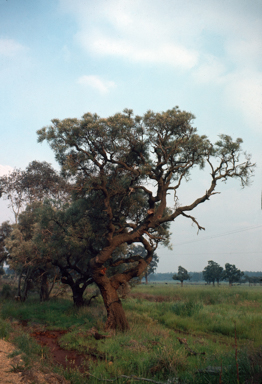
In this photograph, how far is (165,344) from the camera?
426 inches

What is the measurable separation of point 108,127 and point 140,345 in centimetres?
1101

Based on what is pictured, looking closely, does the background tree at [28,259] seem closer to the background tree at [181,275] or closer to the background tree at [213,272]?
the background tree at [181,275]

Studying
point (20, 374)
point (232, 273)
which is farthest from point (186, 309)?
point (232, 273)

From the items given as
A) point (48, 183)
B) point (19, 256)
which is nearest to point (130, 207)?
point (19, 256)

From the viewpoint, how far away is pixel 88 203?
1784 cm

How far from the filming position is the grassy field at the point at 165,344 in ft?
23.6

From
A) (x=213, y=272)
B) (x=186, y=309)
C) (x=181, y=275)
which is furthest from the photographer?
(x=213, y=272)

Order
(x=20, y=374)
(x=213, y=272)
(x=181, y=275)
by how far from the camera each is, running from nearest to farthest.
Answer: (x=20, y=374) < (x=181, y=275) < (x=213, y=272)

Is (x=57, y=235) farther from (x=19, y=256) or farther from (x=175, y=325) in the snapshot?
(x=175, y=325)

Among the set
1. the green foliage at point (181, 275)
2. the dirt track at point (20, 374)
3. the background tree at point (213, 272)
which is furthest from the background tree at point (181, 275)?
the dirt track at point (20, 374)

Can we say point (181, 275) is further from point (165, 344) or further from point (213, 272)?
point (165, 344)

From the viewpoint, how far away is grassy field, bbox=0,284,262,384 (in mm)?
7199

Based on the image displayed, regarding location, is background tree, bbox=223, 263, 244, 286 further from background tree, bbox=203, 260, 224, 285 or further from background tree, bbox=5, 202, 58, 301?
background tree, bbox=5, 202, 58, 301

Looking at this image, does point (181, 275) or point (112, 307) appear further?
point (181, 275)
